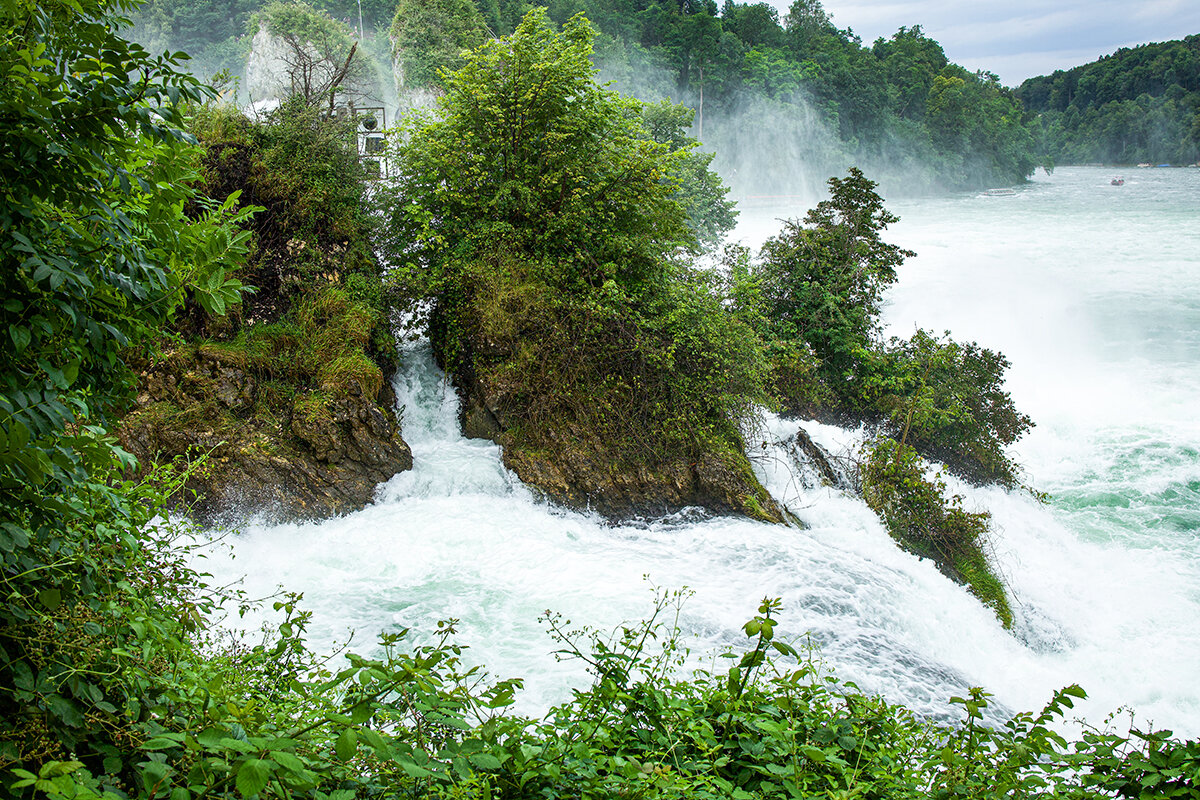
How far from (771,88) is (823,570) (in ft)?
171

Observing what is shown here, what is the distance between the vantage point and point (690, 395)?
10336mm

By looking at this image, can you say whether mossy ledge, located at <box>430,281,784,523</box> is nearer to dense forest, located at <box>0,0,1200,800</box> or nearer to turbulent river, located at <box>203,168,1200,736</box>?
dense forest, located at <box>0,0,1200,800</box>

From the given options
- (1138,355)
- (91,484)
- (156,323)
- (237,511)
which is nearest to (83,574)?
(91,484)

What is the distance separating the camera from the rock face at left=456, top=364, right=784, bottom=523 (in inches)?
376

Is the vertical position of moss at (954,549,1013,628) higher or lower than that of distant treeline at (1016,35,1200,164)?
lower

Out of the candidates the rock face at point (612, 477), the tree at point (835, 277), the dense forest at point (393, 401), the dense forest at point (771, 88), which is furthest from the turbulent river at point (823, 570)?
the dense forest at point (771, 88)

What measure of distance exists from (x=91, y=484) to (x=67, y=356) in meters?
0.51

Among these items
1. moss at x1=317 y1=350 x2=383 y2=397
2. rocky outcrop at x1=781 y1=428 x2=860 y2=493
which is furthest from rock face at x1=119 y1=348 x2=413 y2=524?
rocky outcrop at x1=781 y1=428 x2=860 y2=493

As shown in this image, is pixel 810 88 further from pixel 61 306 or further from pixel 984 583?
pixel 61 306

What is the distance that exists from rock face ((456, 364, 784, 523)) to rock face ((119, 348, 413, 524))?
1.48m

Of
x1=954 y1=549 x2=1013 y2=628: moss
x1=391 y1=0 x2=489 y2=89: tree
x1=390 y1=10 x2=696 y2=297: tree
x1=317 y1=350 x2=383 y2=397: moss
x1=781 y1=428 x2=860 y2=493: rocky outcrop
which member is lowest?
x1=954 y1=549 x2=1013 y2=628: moss

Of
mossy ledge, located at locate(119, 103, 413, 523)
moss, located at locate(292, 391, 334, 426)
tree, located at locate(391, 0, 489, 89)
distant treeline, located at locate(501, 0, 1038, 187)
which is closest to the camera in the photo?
mossy ledge, located at locate(119, 103, 413, 523)

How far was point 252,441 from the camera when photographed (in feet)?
27.5

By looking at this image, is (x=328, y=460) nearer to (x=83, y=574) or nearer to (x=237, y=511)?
(x=237, y=511)
